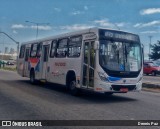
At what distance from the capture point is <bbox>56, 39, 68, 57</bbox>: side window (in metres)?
17.0

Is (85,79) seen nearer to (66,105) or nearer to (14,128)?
(66,105)

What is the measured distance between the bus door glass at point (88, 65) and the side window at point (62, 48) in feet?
7.80

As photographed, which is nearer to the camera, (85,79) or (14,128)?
(14,128)

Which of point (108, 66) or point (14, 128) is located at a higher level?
point (108, 66)

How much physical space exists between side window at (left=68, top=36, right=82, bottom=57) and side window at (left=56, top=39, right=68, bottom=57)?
1.97ft

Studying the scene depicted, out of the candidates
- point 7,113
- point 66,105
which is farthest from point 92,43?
point 7,113

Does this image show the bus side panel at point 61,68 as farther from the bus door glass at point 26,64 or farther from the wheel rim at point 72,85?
the bus door glass at point 26,64

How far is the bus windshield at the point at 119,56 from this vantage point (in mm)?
13789

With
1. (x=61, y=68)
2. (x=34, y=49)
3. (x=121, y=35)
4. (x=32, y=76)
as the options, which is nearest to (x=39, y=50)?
(x=34, y=49)

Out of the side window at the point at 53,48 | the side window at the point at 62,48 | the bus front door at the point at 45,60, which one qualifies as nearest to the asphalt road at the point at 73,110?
the side window at the point at 62,48

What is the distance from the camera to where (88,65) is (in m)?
14.3

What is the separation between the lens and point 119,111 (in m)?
11.1

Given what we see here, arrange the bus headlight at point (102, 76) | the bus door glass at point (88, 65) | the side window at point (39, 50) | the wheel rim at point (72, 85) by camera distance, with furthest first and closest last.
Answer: the side window at point (39, 50)
the wheel rim at point (72, 85)
the bus door glass at point (88, 65)
the bus headlight at point (102, 76)

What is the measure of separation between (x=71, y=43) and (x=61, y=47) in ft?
4.37
